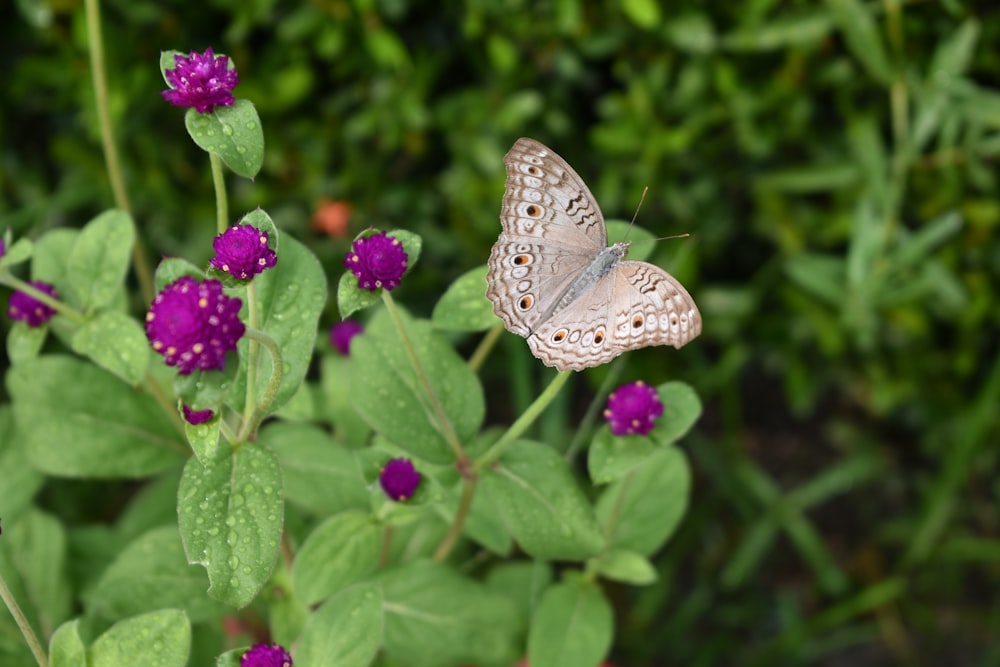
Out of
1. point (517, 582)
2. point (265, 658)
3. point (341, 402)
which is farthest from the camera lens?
point (517, 582)

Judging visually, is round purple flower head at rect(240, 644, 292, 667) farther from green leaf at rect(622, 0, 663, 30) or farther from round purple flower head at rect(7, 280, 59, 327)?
green leaf at rect(622, 0, 663, 30)

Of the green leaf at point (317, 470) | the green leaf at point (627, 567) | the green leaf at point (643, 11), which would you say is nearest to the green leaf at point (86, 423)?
the green leaf at point (317, 470)

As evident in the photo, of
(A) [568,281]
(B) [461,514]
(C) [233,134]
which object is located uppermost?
(C) [233,134]

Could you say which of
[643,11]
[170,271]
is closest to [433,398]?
[170,271]

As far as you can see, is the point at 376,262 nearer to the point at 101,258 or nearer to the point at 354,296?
the point at 354,296

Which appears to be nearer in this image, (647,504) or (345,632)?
(345,632)

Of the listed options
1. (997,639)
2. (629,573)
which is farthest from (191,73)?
(997,639)

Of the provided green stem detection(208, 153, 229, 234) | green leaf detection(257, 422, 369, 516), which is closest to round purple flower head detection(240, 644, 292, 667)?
green leaf detection(257, 422, 369, 516)

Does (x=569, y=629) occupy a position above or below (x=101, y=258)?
below
